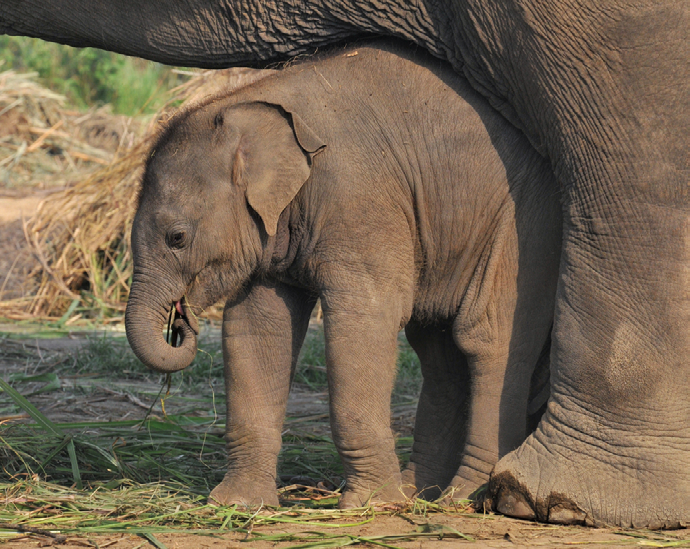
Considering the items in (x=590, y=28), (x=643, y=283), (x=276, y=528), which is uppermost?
(x=590, y=28)

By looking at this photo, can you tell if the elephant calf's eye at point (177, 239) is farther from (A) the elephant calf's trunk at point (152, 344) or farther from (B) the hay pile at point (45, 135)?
(B) the hay pile at point (45, 135)

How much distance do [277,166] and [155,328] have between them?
2.68ft

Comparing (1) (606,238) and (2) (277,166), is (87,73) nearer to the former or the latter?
(2) (277,166)

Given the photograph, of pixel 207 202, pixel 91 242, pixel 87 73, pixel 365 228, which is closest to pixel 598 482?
pixel 365 228

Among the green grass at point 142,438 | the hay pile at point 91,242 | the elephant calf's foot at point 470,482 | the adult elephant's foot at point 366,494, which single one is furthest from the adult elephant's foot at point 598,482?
the hay pile at point 91,242

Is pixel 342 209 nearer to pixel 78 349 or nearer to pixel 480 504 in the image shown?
pixel 480 504

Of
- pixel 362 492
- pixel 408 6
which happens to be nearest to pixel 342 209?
pixel 408 6

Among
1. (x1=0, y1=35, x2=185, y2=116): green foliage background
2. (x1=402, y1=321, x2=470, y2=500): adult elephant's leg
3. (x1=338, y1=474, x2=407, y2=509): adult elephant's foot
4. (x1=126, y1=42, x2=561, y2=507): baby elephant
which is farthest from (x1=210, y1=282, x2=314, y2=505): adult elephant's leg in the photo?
(x1=0, y1=35, x2=185, y2=116): green foliage background

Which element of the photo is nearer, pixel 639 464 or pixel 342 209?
Answer: pixel 639 464

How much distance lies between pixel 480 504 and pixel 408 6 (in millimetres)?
1996

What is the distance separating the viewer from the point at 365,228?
13.9 ft

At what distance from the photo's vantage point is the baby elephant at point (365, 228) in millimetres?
4250

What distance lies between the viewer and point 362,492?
13.9 ft

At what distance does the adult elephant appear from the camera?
383 centimetres
